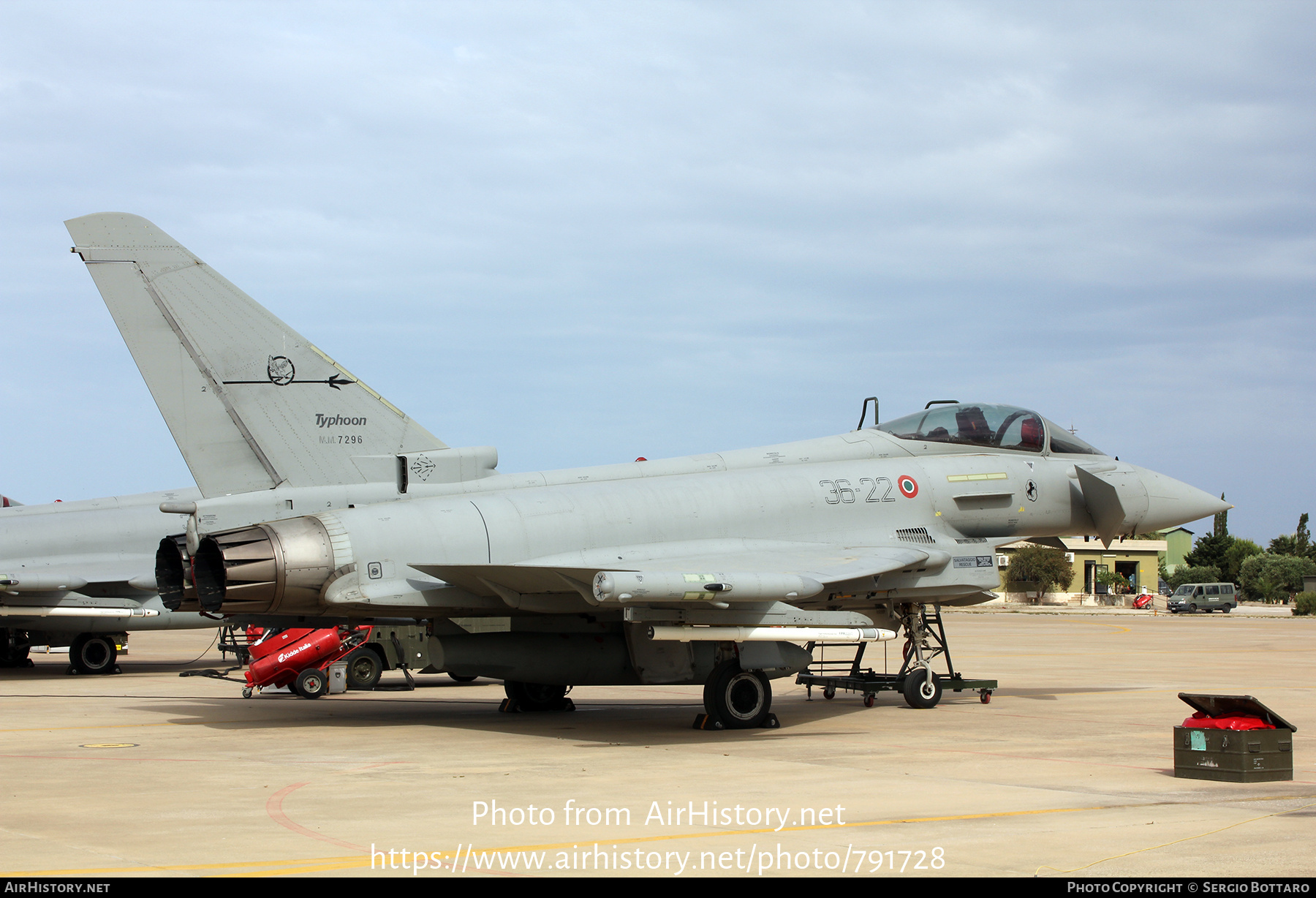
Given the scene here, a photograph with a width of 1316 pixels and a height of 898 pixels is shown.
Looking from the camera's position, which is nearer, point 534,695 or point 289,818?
point 289,818

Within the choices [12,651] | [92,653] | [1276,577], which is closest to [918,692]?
[92,653]

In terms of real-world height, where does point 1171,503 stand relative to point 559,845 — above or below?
above

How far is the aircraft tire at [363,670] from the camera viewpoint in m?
15.0

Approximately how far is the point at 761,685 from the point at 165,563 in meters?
6.51

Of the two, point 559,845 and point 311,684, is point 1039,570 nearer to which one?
point 311,684

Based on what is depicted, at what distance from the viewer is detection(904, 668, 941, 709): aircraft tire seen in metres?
15.4

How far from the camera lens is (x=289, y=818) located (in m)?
7.48

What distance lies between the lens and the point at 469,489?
523 inches

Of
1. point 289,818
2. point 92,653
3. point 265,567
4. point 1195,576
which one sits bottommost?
point 1195,576

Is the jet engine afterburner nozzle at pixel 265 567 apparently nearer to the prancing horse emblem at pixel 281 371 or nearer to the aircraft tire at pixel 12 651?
the prancing horse emblem at pixel 281 371

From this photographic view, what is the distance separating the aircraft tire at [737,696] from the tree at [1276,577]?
85939 mm

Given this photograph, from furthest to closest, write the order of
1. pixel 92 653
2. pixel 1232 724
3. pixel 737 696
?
pixel 92 653
pixel 737 696
pixel 1232 724

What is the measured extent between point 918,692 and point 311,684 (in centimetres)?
798

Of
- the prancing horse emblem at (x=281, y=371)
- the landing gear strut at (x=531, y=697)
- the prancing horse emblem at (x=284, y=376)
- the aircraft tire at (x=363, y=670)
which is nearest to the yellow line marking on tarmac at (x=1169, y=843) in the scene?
the landing gear strut at (x=531, y=697)
